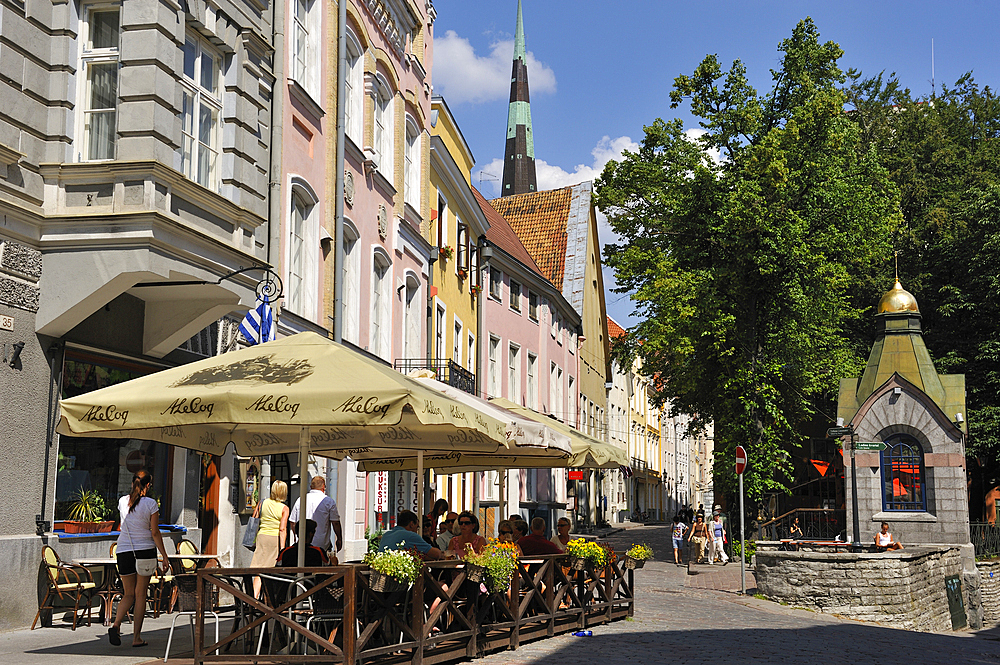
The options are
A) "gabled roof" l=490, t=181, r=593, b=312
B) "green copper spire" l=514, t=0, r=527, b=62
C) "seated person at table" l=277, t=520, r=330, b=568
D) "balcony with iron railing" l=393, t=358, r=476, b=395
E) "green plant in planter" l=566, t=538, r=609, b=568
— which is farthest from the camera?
"green copper spire" l=514, t=0, r=527, b=62

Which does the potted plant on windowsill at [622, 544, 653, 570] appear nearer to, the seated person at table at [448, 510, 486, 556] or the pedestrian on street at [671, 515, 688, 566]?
the seated person at table at [448, 510, 486, 556]

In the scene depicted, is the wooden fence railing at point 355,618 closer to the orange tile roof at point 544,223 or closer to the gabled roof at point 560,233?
the gabled roof at point 560,233

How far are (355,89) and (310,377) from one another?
1370 centimetres

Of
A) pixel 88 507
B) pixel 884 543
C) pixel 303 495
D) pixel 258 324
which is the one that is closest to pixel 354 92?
pixel 258 324

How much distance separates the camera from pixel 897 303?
30.2m

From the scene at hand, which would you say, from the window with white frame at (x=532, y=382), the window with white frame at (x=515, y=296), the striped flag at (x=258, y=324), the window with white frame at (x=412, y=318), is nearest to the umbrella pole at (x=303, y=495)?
the striped flag at (x=258, y=324)

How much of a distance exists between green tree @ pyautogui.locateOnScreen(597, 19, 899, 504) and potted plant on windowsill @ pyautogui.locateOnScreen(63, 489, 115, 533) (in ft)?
62.5

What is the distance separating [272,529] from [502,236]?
2968 centimetres

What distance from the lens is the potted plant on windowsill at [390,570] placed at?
27.8 feet

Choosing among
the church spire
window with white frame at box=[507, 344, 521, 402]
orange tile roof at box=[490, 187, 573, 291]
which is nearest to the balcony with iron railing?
window with white frame at box=[507, 344, 521, 402]

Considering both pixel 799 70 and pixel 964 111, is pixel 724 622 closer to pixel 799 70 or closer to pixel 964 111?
pixel 799 70

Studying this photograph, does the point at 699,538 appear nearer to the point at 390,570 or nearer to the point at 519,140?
the point at 390,570

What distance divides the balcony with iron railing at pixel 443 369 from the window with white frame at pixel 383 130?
13.7 feet

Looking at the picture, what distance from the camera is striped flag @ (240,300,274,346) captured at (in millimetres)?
14648
